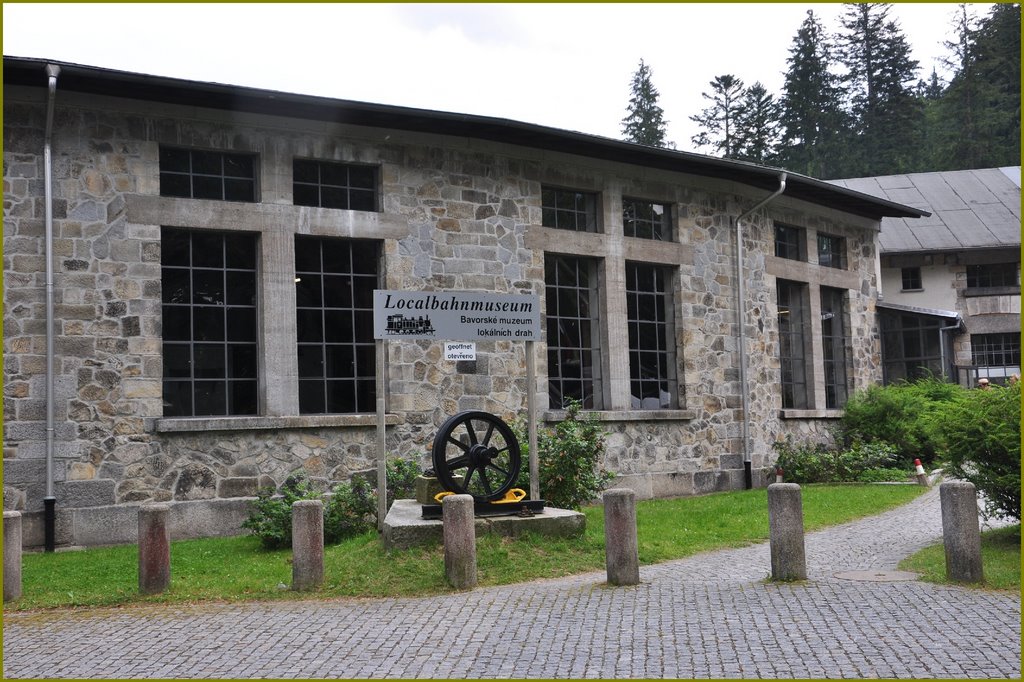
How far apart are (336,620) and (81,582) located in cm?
320

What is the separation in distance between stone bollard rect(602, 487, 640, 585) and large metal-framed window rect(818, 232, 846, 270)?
14.0 meters

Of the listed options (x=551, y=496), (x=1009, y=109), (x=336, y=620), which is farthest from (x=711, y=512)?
(x=1009, y=109)

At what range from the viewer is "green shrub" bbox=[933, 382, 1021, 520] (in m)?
9.56

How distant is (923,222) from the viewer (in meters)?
29.5

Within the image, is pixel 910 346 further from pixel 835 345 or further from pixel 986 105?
A: pixel 986 105

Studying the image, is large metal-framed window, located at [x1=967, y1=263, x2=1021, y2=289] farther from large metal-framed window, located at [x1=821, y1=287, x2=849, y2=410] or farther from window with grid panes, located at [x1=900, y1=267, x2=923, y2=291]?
large metal-framed window, located at [x1=821, y1=287, x2=849, y2=410]

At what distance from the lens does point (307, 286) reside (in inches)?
536

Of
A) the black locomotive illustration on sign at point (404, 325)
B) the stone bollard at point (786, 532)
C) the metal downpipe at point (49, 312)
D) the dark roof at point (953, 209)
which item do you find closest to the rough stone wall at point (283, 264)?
the metal downpipe at point (49, 312)

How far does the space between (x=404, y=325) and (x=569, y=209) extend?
660 cm

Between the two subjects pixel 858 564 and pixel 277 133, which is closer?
pixel 858 564

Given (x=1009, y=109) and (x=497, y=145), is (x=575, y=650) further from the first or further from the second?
(x=1009, y=109)

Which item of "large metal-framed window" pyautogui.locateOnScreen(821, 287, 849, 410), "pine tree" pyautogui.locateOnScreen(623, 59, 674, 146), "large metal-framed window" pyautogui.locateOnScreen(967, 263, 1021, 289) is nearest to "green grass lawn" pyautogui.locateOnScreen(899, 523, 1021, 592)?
"large metal-framed window" pyautogui.locateOnScreen(821, 287, 849, 410)

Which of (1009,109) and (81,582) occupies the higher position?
(1009,109)

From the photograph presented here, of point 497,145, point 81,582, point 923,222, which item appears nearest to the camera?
point 81,582
